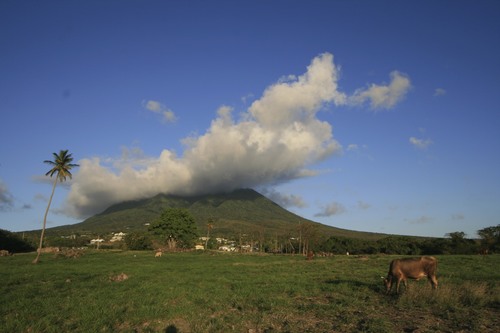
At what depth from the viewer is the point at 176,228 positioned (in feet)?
284

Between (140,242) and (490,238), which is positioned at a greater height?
(490,238)

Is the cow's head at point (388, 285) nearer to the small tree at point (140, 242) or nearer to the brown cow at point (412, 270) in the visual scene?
the brown cow at point (412, 270)

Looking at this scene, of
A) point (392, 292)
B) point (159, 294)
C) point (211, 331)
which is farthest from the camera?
point (159, 294)

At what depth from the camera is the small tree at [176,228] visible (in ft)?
282

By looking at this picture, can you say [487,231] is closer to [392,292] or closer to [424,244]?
[424,244]

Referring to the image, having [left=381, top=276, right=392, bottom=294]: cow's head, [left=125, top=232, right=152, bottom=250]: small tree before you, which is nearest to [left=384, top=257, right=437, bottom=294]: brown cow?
[left=381, top=276, right=392, bottom=294]: cow's head

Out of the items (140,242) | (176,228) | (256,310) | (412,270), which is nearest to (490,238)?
(176,228)

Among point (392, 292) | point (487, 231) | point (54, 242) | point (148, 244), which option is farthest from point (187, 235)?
point (392, 292)

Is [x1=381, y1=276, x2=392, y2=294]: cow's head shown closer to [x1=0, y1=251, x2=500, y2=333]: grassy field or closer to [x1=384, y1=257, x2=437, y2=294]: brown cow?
[x1=384, y1=257, x2=437, y2=294]: brown cow

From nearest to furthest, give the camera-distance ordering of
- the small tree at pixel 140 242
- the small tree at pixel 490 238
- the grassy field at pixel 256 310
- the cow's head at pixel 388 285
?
the grassy field at pixel 256 310
the cow's head at pixel 388 285
the small tree at pixel 490 238
the small tree at pixel 140 242

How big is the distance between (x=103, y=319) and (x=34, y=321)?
2171mm

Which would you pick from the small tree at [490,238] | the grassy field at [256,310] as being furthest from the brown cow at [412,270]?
the small tree at [490,238]

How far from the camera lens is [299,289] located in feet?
53.7

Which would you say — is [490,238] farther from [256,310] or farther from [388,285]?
[256,310]
